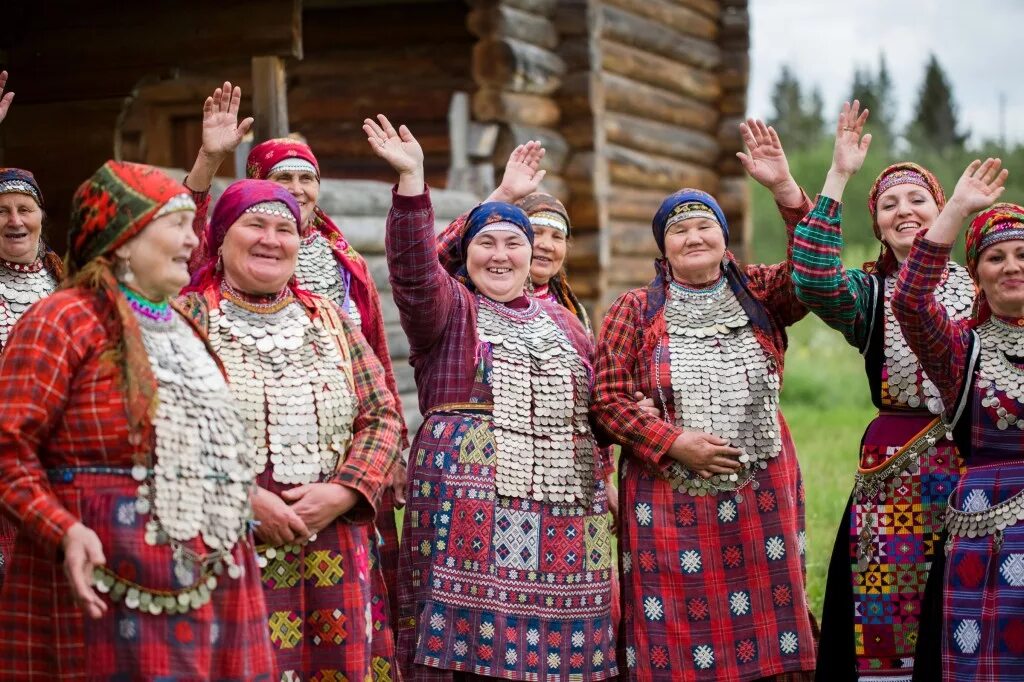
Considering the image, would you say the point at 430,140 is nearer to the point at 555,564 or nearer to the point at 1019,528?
the point at 555,564

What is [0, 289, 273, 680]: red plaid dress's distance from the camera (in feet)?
10.1

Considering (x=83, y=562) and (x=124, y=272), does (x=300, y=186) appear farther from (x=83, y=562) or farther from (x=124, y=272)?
(x=83, y=562)

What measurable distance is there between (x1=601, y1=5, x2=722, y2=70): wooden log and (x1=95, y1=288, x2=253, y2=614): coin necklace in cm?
837

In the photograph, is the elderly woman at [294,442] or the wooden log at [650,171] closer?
the elderly woman at [294,442]

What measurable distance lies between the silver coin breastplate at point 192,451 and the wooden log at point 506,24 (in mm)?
6494

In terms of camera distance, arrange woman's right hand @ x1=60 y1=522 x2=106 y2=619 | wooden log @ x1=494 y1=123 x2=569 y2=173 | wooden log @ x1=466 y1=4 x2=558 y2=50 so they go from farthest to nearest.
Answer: wooden log @ x1=494 y1=123 x2=569 y2=173 → wooden log @ x1=466 y1=4 x2=558 y2=50 → woman's right hand @ x1=60 y1=522 x2=106 y2=619

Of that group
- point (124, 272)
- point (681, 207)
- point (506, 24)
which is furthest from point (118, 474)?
point (506, 24)

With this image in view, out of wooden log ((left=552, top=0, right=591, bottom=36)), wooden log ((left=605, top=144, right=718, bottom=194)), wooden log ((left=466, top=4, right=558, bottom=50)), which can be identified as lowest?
wooden log ((left=605, top=144, right=718, bottom=194))

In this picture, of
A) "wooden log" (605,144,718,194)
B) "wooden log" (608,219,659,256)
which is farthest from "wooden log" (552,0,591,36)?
"wooden log" (608,219,659,256)

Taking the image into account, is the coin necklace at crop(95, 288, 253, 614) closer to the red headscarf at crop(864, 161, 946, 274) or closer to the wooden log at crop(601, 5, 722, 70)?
the red headscarf at crop(864, 161, 946, 274)

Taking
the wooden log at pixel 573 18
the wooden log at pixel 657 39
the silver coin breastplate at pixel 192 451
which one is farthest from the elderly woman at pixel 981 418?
the wooden log at pixel 657 39

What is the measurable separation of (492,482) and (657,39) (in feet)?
27.7

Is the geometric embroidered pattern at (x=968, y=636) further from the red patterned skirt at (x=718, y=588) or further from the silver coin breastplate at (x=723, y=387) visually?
the silver coin breastplate at (x=723, y=387)

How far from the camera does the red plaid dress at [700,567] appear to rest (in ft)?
14.6
